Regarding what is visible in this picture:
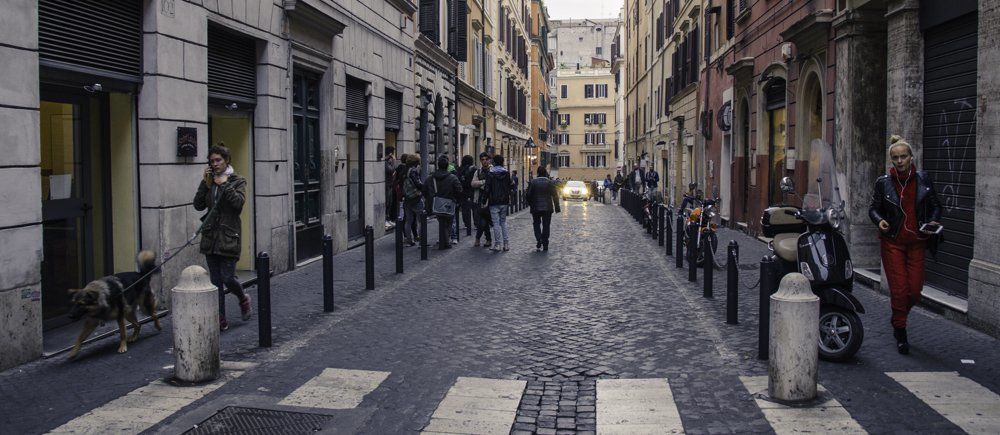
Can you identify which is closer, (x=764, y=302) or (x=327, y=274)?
(x=764, y=302)

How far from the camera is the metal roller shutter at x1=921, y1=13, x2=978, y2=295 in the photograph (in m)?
8.52

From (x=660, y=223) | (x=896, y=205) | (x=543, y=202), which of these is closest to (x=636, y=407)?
(x=896, y=205)

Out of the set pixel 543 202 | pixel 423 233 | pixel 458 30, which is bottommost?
pixel 423 233

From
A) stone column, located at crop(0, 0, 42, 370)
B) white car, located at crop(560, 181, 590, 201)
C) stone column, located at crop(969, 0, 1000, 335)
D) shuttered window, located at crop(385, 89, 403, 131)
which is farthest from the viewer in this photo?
white car, located at crop(560, 181, 590, 201)

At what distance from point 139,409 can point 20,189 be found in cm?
235

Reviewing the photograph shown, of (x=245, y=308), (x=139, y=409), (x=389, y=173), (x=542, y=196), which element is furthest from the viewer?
(x=389, y=173)

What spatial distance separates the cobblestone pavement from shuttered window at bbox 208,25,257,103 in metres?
2.51

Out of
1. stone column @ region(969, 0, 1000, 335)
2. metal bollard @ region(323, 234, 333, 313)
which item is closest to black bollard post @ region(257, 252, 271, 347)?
metal bollard @ region(323, 234, 333, 313)

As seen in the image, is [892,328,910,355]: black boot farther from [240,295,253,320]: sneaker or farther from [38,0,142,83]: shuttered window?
[38,0,142,83]: shuttered window

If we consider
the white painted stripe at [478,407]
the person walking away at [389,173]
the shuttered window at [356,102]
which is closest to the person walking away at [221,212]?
the white painted stripe at [478,407]

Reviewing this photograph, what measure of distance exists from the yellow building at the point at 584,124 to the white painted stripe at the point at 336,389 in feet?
268

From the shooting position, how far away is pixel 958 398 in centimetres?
548

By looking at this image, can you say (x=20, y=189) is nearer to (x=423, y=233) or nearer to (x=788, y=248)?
(x=788, y=248)

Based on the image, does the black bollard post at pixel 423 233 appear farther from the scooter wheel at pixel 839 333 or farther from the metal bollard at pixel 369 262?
the scooter wheel at pixel 839 333
